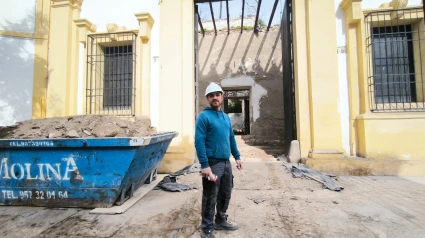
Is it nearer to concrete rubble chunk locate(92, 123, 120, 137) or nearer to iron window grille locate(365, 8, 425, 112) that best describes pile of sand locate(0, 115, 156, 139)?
concrete rubble chunk locate(92, 123, 120, 137)

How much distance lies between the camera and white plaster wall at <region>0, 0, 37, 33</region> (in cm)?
601

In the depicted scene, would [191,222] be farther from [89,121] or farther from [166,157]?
[166,157]

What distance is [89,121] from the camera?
10.5ft

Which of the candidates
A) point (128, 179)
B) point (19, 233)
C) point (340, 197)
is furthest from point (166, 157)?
point (340, 197)

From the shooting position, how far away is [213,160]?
7.34ft

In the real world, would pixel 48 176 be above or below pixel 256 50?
below

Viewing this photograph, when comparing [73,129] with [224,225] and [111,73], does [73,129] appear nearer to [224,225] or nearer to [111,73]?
[224,225]

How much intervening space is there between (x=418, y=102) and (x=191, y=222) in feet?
18.0

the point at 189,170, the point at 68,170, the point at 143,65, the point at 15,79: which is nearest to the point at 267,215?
the point at 189,170

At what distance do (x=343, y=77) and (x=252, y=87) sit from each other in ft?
13.3

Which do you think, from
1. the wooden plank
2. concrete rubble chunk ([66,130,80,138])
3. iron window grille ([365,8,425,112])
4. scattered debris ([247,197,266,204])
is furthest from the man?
iron window grille ([365,8,425,112])

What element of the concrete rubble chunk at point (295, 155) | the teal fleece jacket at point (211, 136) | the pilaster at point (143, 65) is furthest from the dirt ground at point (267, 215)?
the pilaster at point (143, 65)

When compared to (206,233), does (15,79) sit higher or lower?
higher

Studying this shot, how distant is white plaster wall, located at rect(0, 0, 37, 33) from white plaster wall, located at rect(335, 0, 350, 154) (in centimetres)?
793
